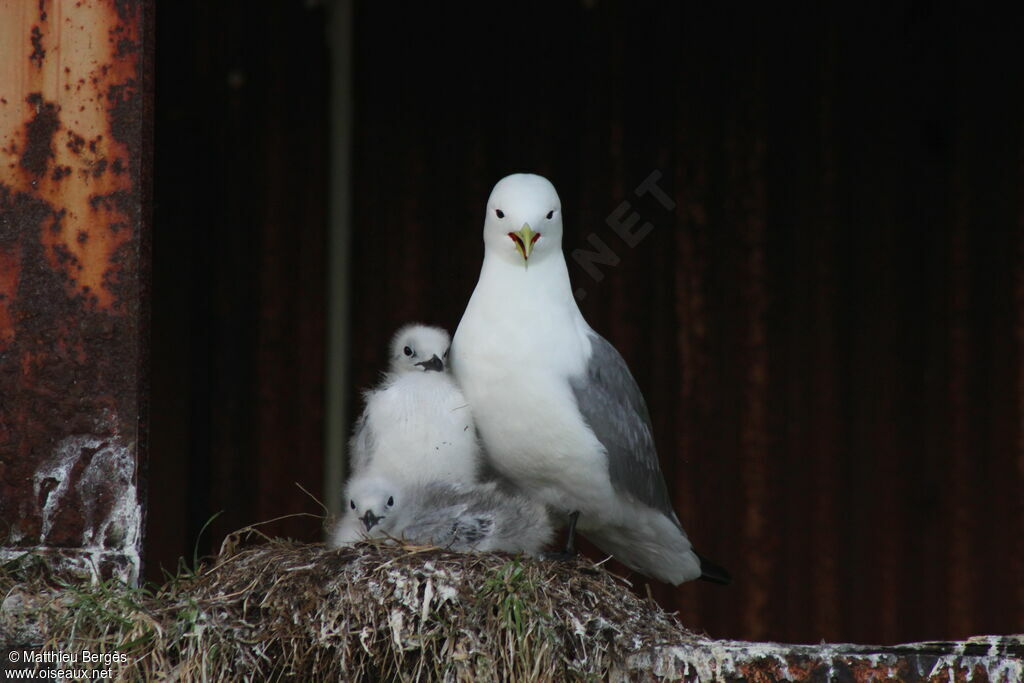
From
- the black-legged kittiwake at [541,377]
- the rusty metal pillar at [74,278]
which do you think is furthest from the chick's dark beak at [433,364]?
the rusty metal pillar at [74,278]

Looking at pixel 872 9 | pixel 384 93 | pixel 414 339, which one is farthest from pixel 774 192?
pixel 414 339

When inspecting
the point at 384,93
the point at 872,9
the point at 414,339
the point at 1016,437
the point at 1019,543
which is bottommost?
the point at 1019,543

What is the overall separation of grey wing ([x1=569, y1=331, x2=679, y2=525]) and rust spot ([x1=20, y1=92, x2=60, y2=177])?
1.38 m

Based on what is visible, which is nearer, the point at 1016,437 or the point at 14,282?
the point at 14,282

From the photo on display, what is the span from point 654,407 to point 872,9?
1733mm

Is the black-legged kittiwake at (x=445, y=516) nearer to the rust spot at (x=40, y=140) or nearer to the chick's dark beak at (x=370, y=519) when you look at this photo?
the chick's dark beak at (x=370, y=519)

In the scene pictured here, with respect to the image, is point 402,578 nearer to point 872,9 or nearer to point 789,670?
point 789,670

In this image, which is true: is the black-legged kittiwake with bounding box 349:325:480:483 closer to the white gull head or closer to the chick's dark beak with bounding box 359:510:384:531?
the chick's dark beak with bounding box 359:510:384:531

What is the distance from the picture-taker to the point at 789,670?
2.82 m

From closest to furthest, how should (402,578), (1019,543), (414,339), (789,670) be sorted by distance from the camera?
(789,670)
(402,578)
(414,339)
(1019,543)

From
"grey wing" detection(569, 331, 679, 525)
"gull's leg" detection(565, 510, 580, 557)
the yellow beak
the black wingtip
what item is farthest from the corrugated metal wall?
the yellow beak

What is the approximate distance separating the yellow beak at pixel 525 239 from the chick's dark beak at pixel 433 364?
46 centimetres

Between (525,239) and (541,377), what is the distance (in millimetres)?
349

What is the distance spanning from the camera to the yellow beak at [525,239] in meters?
3.46
